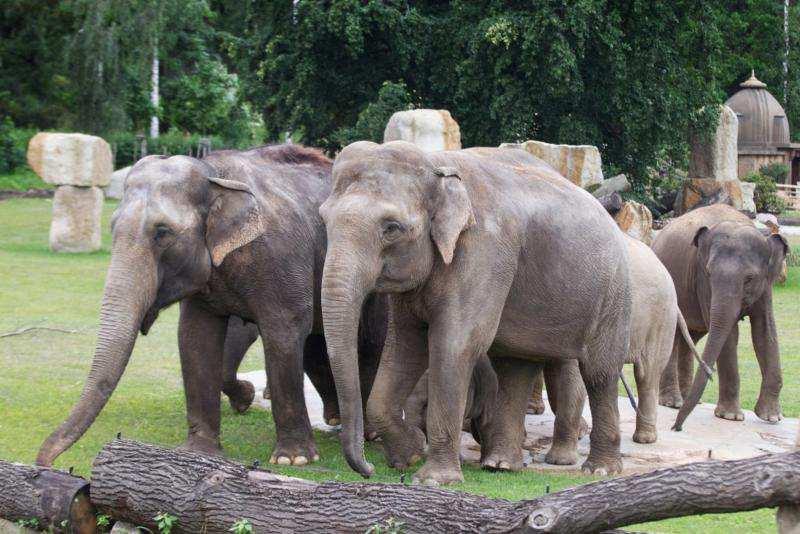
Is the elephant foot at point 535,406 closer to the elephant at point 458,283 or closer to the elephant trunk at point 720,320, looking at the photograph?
the elephant trunk at point 720,320

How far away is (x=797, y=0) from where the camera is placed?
53.7 meters

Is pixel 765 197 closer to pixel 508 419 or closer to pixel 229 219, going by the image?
pixel 508 419

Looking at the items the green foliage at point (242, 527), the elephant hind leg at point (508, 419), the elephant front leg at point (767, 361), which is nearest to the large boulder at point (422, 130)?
the elephant front leg at point (767, 361)

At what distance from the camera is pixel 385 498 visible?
19.6ft

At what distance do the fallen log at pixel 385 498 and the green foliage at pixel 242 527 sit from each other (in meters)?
0.03

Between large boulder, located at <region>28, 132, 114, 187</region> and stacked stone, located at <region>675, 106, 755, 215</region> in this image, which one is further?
stacked stone, located at <region>675, 106, 755, 215</region>

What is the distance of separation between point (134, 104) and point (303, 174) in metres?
34.7

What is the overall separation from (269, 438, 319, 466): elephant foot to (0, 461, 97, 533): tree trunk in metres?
2.02

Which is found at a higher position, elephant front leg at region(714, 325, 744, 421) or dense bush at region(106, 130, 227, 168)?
elephant front leg at region(714, 325, 744, 421)

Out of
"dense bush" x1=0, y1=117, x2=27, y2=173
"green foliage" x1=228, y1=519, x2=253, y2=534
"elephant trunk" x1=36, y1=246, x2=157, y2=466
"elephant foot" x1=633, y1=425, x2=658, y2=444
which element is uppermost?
"elephant trunk" x1=36, y1=246, x2=157, y2=466

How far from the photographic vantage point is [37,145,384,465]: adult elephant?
7.67m

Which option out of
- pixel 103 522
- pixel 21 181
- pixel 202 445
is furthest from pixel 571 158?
pixel 21 181

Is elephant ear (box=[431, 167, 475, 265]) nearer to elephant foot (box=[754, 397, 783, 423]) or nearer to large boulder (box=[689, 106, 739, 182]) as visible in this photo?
elephant foot (box=[754, 397, 783, 423])

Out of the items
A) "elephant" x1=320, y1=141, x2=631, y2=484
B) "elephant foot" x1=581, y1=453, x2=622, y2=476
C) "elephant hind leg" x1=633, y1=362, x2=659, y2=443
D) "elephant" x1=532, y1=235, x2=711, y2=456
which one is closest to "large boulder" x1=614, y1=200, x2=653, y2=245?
"elephant" x1=532, y1=235, x2=711, y2=456
